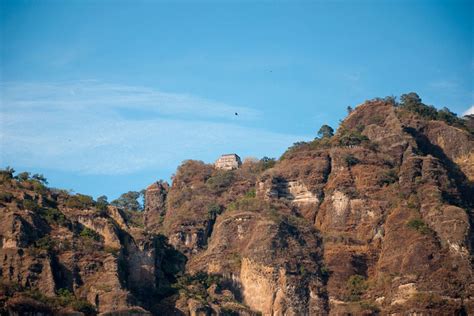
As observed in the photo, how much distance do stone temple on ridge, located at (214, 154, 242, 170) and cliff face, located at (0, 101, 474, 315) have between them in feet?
27.0

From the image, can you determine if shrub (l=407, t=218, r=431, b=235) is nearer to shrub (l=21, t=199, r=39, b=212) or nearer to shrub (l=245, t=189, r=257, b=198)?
shrub (l=245, t=189, r=257, b=198)

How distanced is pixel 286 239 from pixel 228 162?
2488 centimetres

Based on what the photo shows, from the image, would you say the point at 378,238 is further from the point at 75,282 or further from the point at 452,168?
the point at 75,282

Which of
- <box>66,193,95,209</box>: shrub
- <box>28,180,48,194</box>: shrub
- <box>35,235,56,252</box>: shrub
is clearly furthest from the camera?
<box>28,180,48,194</box>: shrub

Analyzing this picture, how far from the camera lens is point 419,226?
9450 centimetres

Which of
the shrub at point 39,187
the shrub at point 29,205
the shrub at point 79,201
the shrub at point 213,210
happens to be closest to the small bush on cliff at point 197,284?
the shrub at point 79,201

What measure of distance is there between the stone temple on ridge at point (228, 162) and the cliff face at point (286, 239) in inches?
323

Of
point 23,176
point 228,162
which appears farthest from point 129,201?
point 23,176

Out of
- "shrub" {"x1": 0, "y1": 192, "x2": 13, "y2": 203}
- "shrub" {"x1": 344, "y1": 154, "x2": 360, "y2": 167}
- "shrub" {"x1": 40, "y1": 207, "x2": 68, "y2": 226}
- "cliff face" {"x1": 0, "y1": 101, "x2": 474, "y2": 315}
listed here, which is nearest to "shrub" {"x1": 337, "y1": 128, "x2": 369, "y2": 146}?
"cliff face" {"x1": 0, "y1": 101, "x2": 474, "y2": 315}

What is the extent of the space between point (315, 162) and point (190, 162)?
14.8 m

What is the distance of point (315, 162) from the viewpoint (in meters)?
105

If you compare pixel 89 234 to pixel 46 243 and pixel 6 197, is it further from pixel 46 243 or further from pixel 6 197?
pixel 6 197

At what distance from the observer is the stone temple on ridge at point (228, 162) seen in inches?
4729

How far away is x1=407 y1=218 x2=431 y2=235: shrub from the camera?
9375 cm
